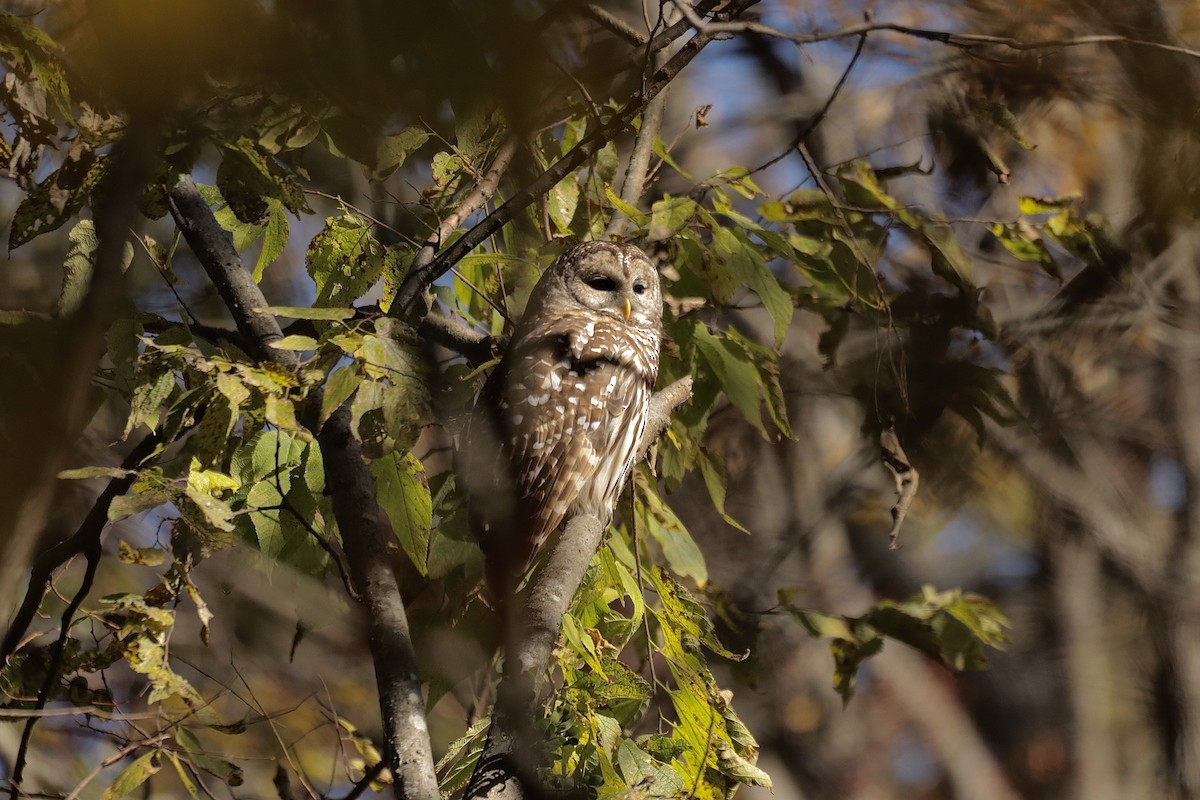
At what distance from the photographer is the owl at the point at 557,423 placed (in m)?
3.10

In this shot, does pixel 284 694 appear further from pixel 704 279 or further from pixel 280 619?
pixel 704 279

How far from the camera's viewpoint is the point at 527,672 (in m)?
1.95

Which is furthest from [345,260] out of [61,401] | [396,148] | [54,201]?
[61,401]

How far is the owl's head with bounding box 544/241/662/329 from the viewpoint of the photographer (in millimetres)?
3617

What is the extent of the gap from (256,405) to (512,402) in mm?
1287


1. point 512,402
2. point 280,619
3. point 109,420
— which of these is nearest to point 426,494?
point 512,402

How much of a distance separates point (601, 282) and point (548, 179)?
151 centimetres

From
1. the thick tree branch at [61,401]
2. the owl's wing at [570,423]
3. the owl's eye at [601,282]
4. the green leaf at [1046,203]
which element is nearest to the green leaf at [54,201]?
the thick tree branch at [61,401]

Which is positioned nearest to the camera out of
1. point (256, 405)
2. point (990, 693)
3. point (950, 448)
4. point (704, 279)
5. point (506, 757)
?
point (506, 757)

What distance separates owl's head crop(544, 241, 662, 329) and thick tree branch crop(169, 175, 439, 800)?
4.29 feet

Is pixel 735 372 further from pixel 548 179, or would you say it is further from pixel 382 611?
pixel 382 611

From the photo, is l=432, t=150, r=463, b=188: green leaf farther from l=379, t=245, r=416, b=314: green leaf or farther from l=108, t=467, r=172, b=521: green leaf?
l=108, t=467, r=172, b=521: green leaf

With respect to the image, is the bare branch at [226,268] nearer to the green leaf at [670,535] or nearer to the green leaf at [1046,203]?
the green leaf at [670,535]

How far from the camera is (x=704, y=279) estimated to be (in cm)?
307
